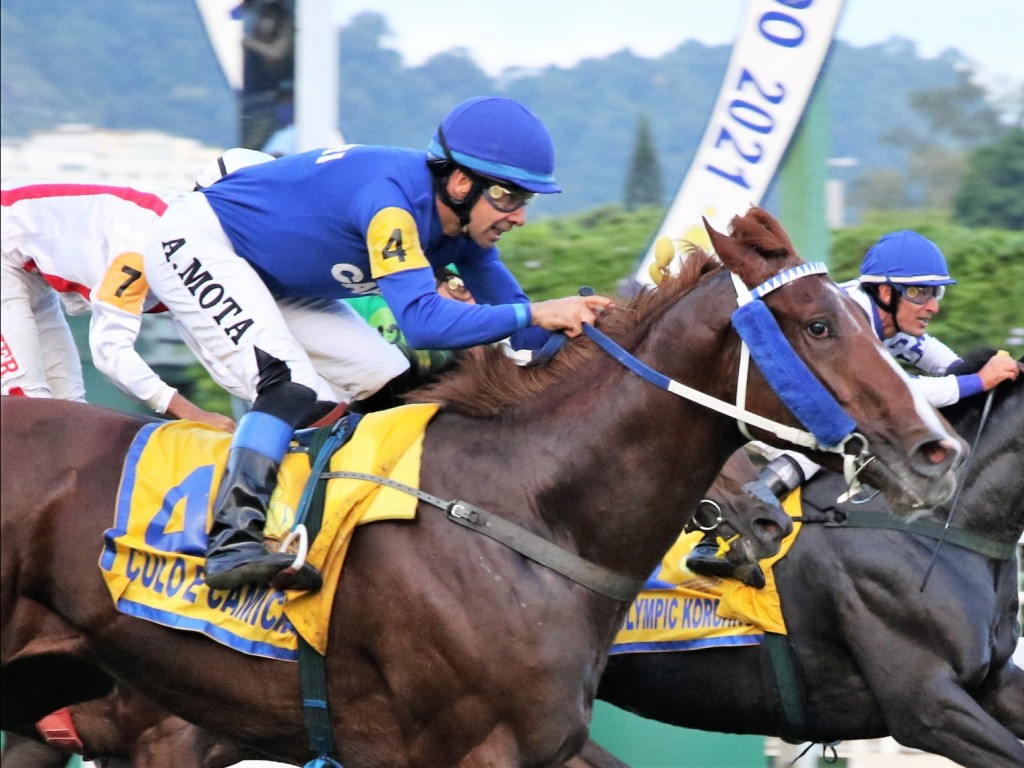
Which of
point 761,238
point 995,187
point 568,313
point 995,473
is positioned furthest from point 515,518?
point 995,187

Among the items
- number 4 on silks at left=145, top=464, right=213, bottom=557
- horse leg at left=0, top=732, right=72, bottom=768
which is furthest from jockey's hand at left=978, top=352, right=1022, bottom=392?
horse leg at left=0, top=732, right=72, bottom=768

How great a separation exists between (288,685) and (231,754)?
4.10ft

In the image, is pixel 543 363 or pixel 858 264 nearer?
pixel 543 363

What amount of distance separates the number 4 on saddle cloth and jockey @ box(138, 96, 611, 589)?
0.07 metres

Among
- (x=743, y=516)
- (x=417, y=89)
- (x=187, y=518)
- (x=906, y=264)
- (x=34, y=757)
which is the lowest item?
(x=34, y=757)

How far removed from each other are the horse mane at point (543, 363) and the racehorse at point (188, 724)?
29.0 inches

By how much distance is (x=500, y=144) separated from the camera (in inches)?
153

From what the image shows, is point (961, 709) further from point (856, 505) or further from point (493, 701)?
point (493, 701)

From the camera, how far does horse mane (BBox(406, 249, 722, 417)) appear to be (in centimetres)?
382

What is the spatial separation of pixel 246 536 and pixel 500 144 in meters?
1.10

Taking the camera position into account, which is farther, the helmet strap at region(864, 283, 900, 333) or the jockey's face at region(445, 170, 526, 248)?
the helmet strap at region(864, 283, 900, 333)

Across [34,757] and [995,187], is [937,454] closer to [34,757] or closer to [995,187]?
[34,757]

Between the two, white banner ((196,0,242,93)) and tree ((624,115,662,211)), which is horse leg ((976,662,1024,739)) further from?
tree ((624,115,662,211))

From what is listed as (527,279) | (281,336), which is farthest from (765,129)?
(281,336)
